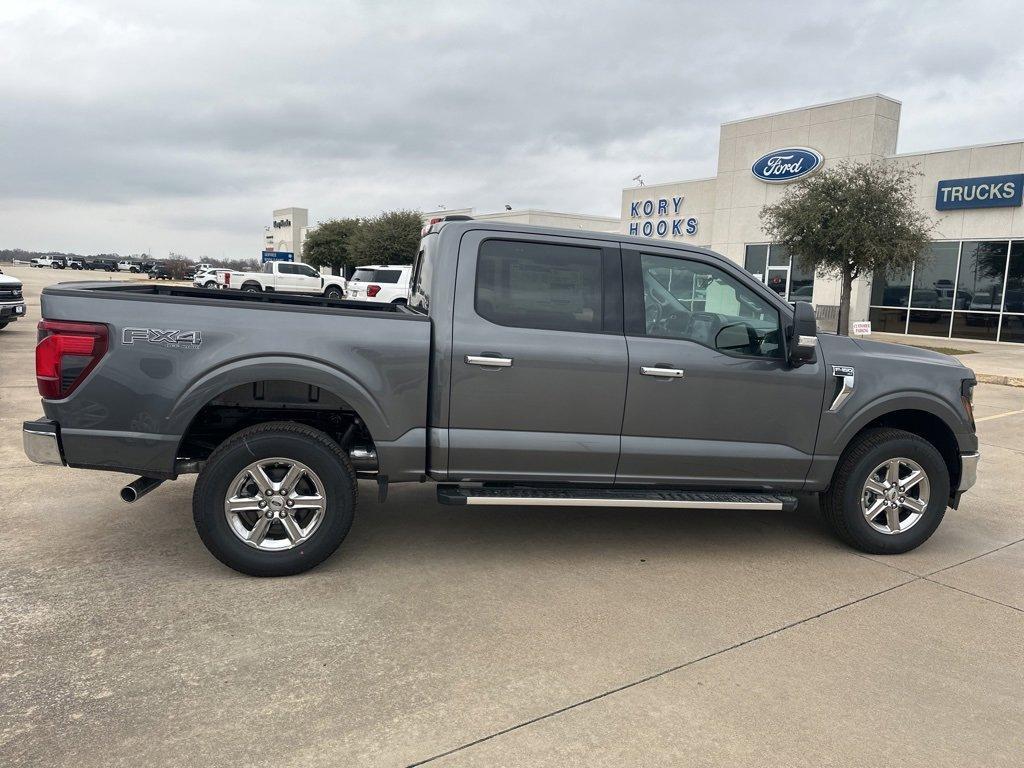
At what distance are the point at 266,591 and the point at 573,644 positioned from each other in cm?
166

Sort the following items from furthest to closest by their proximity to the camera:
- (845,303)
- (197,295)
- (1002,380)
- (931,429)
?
1. (845,303)
2. (1002,380)
3. (931,429)
4. (197,295)

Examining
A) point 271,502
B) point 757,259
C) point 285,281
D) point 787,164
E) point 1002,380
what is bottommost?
point 271,502

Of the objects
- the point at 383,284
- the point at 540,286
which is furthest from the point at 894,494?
the point at 383,284

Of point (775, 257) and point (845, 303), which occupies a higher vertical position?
point (775, 257)

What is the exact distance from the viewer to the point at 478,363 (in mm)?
4270

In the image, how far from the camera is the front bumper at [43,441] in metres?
4.00

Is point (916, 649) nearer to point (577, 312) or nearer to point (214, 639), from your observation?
point (577, 312)

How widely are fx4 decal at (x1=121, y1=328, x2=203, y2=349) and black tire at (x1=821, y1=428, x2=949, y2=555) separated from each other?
401 centimetres

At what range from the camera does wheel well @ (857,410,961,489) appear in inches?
201

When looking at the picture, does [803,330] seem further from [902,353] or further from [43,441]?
[43,441]

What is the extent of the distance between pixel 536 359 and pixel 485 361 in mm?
295

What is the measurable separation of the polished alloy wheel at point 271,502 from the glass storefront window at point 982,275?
2532 centimetres

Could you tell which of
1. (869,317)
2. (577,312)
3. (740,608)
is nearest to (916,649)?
(740,608)

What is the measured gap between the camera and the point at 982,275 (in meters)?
23.8
